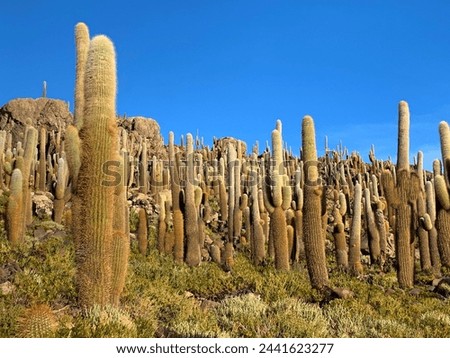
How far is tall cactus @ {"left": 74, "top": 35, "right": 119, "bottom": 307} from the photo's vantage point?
7.66 m

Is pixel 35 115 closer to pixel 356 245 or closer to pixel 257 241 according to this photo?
pixel 257 241

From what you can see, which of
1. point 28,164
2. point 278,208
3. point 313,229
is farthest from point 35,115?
point 313,229

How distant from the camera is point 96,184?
7.77 meters

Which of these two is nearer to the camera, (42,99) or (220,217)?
(220,217)

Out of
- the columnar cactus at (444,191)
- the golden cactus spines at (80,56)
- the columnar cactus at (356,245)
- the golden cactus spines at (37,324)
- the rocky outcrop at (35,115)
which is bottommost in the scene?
the golden cactus spines at (37,324)

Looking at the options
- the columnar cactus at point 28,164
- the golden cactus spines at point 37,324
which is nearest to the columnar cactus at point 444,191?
the columnar cactus at point 28,164

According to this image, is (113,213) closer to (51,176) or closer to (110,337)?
(110,337)

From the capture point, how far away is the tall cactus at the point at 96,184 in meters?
7.66

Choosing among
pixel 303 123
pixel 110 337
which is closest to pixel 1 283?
pixel 110 337

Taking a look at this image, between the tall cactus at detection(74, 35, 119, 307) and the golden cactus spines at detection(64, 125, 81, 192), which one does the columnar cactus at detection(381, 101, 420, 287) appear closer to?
the tall cactus at detection(74, 35, 119, 307)

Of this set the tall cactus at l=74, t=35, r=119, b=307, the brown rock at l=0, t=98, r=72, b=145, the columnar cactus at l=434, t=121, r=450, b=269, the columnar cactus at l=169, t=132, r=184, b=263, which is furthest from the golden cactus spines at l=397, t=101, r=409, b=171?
the brown rock at l=0, t=98, r=72, b=145

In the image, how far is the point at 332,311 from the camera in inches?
356

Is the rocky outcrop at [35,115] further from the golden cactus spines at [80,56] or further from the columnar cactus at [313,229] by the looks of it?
the columnar cactus at [313,229]

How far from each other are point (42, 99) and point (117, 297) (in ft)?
109
